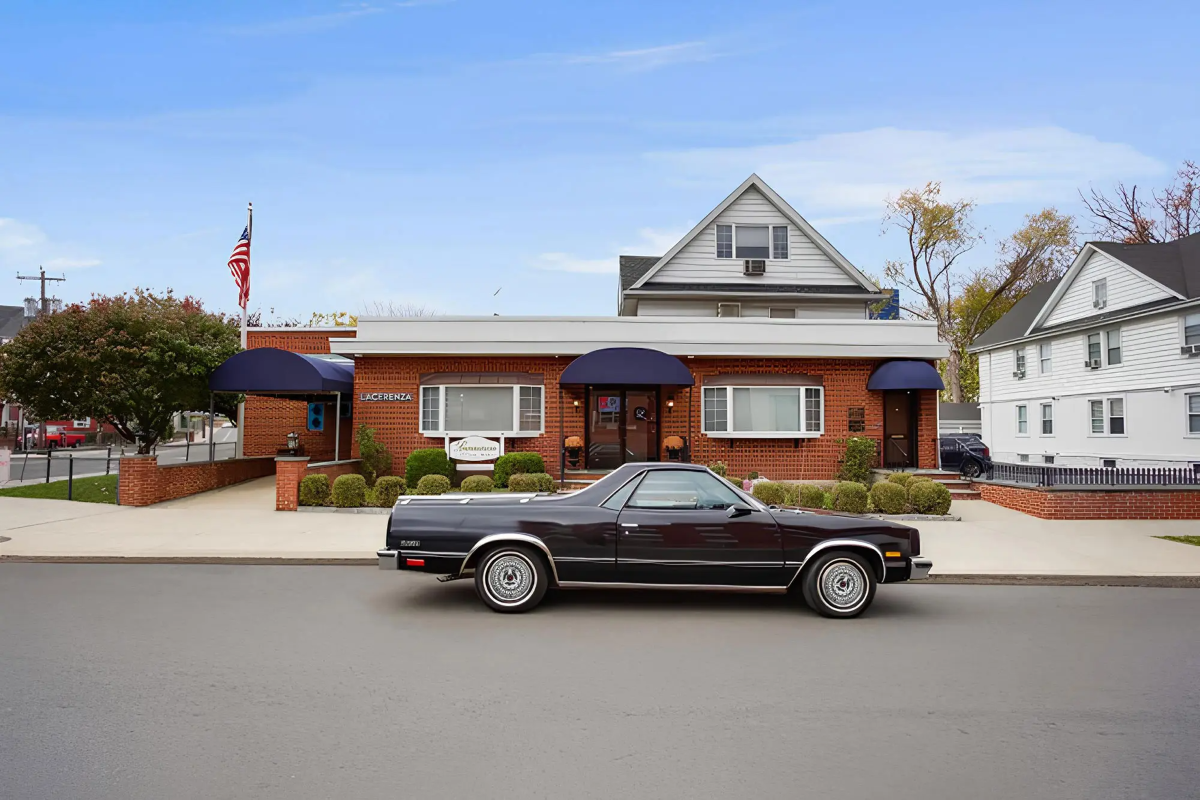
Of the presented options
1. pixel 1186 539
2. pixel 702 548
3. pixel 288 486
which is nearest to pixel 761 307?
pixel 1186 539

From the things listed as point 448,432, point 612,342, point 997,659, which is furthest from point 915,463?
point 997,659

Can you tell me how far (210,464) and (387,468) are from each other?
173 inches

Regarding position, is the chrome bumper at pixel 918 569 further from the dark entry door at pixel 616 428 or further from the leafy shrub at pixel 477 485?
the dark entry door at pixel 616 428

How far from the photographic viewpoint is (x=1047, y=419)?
32.6m

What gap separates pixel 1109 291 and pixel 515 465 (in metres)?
23.3

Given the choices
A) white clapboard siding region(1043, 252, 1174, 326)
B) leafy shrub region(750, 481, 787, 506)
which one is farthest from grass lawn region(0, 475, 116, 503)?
white clapboard siding region(1043, 252, 1174, 326)

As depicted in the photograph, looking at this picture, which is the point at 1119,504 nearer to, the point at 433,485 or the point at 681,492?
the point at 681,492

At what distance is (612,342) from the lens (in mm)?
19469

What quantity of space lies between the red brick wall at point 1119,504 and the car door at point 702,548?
398 inches

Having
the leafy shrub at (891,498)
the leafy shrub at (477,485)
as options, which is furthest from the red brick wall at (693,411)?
the leafy shrub at (891,498)

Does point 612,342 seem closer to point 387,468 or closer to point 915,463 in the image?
point 387,468

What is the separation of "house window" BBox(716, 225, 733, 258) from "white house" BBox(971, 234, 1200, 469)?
531 inches

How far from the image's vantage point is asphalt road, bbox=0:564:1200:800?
4.03 meters

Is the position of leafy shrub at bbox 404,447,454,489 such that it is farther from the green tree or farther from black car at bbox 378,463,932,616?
black car at bbox 378,463,932,616
